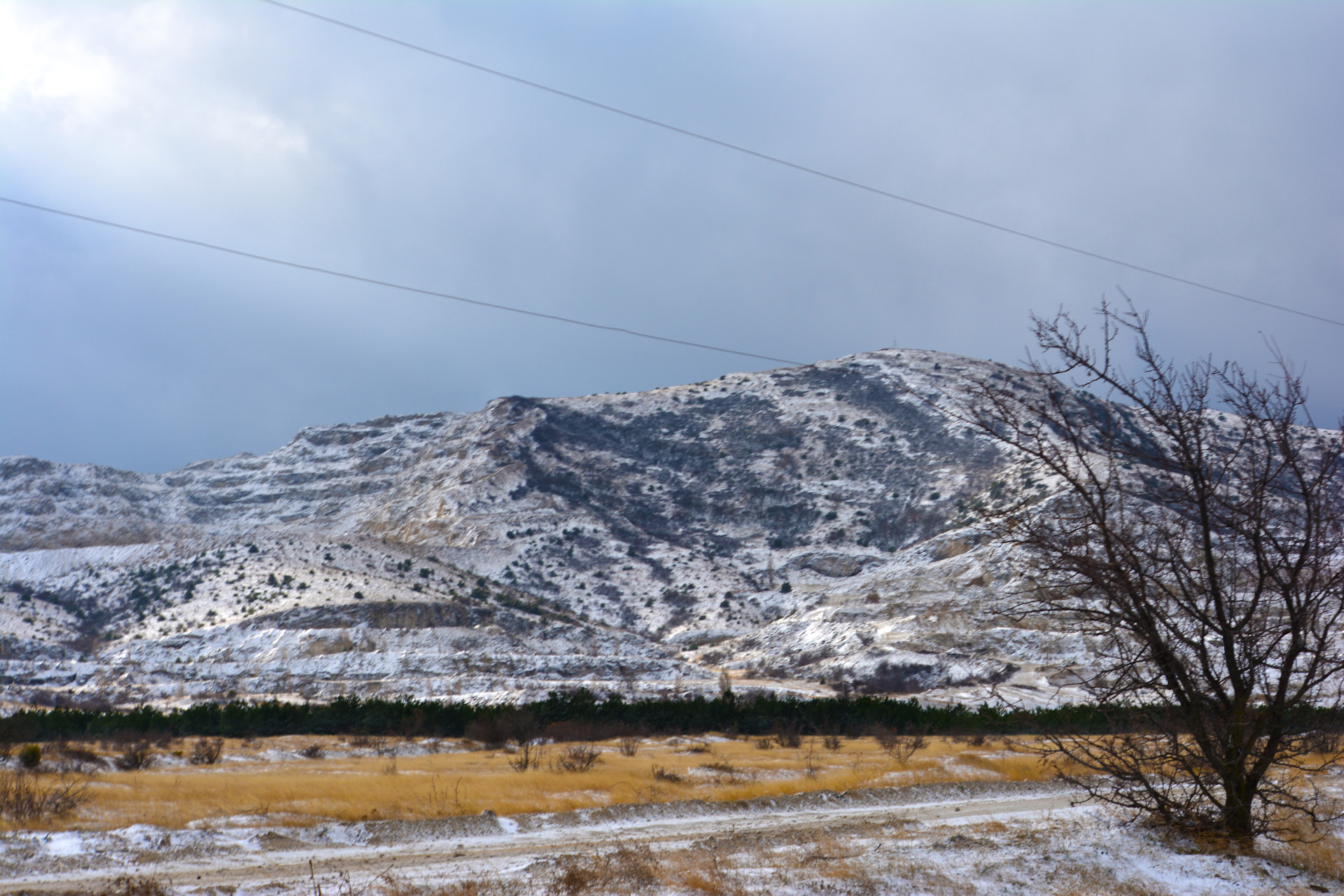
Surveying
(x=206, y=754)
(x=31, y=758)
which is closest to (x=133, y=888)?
(x=31, y=758)

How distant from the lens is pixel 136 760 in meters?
24.2

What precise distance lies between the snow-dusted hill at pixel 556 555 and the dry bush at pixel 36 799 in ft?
105

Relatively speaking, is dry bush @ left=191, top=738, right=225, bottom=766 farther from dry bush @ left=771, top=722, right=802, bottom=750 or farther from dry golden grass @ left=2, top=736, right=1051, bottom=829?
dry bush @ left=771, top=722, right=802, bottom=750

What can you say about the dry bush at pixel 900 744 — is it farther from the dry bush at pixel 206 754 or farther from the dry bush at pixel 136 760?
the dry bush at pixel 136 760

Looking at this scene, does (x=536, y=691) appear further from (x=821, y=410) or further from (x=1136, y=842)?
(x=821, y=410)

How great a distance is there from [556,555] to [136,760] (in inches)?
2920

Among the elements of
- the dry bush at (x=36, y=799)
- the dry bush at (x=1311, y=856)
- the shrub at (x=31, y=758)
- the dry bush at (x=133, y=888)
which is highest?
the dry bush at (x=1311, y=856)

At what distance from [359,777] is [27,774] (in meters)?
7.34

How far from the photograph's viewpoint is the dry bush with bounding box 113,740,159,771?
23.9 m

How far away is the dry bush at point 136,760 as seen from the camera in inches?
941

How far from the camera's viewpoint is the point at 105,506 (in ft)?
408

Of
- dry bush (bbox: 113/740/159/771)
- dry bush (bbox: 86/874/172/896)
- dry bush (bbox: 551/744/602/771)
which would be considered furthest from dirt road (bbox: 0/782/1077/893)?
dry bush (bbox: 113/740/159/771)

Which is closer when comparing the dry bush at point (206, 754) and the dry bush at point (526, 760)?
the dry bush at point (526, 760)

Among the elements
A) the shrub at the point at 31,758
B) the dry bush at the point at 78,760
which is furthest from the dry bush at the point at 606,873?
the dry bush at the point at 78,760
